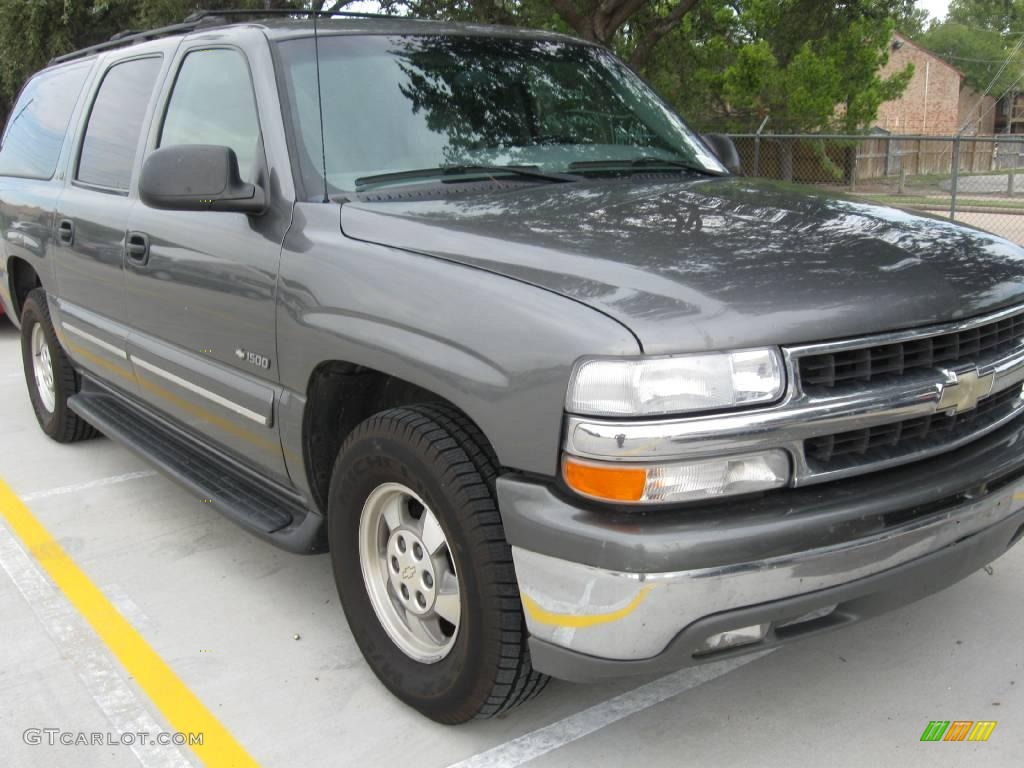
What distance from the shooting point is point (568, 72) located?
4.00m

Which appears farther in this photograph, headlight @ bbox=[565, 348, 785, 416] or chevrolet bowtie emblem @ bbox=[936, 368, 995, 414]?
chevrolet bowtie emblem @ bbox=[936, 368, 995, 414]

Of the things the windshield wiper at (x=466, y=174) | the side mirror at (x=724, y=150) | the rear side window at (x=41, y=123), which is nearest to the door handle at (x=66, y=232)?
the rear side window at (x=41, y=123)

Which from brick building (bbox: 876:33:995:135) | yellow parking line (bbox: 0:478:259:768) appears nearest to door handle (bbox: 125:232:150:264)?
yellow parking line (bbox: 0:478:259:768)

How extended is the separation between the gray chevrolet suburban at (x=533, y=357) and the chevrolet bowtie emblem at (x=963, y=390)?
11 mm

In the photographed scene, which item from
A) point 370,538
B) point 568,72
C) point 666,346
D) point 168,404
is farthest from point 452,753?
point 568,72

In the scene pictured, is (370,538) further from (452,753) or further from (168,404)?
(168,404)

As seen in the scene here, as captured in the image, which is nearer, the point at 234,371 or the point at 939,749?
the point at 939,749

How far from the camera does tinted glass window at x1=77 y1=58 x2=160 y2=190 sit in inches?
166

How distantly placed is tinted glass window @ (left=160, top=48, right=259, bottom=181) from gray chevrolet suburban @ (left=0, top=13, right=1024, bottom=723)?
18mm

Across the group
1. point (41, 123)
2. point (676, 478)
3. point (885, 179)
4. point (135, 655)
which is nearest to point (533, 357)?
point (676, 478)

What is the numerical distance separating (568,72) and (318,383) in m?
1.73

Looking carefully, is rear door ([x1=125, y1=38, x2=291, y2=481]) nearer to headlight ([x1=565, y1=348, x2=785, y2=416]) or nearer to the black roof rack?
the black roof rack

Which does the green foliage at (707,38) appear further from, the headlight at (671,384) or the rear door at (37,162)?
the headlight at (671,384)

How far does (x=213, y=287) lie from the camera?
11.4ft
